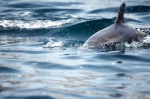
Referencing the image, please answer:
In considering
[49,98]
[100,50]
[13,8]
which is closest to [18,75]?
[49,98]

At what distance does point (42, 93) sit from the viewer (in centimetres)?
619

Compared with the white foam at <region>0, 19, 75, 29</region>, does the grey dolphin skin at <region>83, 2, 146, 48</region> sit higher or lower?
lower

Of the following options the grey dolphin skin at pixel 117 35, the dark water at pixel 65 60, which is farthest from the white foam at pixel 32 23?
the grey dolphin skin at pixel 117 35

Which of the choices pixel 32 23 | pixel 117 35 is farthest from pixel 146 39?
pixel 32 23

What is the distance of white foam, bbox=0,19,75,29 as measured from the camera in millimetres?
14125

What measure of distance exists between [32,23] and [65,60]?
6120mm

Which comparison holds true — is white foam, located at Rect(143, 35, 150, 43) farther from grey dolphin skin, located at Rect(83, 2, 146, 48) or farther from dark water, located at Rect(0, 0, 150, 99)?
grey dolphin skin, located at Rect(83, 2, 146, 48)

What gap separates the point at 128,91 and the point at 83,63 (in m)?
2.28

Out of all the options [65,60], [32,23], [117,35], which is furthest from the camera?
[32,23]

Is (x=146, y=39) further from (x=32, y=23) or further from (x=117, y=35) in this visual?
(x=32, y=23)

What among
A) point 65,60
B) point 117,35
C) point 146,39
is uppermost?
point 117,35

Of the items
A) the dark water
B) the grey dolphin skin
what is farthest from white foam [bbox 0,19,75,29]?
the grey dolphin skin

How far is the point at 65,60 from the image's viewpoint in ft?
29.3

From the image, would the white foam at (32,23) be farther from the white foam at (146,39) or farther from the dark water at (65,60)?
the white foam at (146,39)
